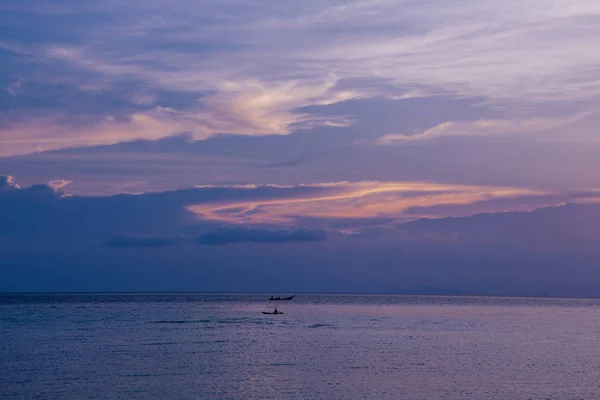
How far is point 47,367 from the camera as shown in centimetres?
5500

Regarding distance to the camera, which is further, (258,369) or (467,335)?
(467,335)

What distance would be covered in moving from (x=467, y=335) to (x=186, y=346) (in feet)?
117

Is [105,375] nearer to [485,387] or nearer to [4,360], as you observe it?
[4,360]

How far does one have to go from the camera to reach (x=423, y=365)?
190 ft

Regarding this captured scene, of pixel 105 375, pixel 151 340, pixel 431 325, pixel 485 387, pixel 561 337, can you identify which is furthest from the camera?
pixel 431 325

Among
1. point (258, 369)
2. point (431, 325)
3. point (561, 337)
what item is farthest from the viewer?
point (431, 325)

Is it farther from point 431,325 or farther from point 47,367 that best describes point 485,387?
point 431,325

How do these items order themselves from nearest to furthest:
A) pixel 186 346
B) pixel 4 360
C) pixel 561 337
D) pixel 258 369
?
pixel 258 369 → pixel 4 360 → pixel 186 346 → pixel 561 337

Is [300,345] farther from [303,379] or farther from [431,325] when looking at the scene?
[431,325]

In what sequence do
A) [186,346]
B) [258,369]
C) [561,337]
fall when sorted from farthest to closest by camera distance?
[561,337] < [186,346] < [258,369]

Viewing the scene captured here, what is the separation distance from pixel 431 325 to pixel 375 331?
18.2 m

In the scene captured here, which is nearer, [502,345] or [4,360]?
[4,360]

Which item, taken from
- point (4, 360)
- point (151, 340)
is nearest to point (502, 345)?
point (151, 340)

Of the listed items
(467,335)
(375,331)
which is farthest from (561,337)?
(375,331)
